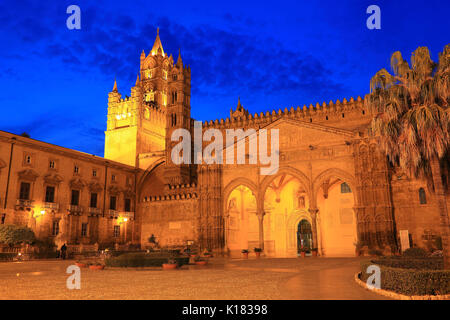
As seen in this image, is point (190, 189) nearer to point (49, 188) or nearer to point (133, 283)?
point (49, 188)

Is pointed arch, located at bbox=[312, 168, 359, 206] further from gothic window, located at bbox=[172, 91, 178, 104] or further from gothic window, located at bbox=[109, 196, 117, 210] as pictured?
gothic window, located at bbox=[172, 91, 178, 104]

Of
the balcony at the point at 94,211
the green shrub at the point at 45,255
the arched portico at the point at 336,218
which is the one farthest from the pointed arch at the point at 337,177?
the balcony at the point at 94,211

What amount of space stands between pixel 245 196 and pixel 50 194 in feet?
62.4

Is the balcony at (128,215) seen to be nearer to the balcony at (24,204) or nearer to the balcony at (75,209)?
the balcony at (75,209)

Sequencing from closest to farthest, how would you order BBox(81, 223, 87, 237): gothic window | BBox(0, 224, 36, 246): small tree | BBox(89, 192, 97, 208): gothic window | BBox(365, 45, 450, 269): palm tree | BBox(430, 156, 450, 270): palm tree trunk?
BBox(430, 156, 450, 270): palm tree trunk → BBox(365, 45, 450, 269): palm tree → BBox(0, 224, 36, 246): small tree → BBox(81, 223, 87, 237): gothic window → BBox(89, 192, 97, 208): gothic window

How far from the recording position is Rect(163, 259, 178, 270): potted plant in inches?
711

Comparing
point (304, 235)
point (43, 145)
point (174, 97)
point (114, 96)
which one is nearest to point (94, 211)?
point (43, 145)

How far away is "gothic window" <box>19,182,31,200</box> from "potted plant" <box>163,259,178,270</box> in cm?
2168

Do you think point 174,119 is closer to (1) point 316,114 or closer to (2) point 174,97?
(2) point 174,97

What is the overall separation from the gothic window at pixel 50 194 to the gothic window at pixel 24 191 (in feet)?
6.60

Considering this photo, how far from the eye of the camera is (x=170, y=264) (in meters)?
18.1

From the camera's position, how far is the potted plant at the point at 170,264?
59.3 ft

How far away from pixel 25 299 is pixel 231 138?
37.3 metres
